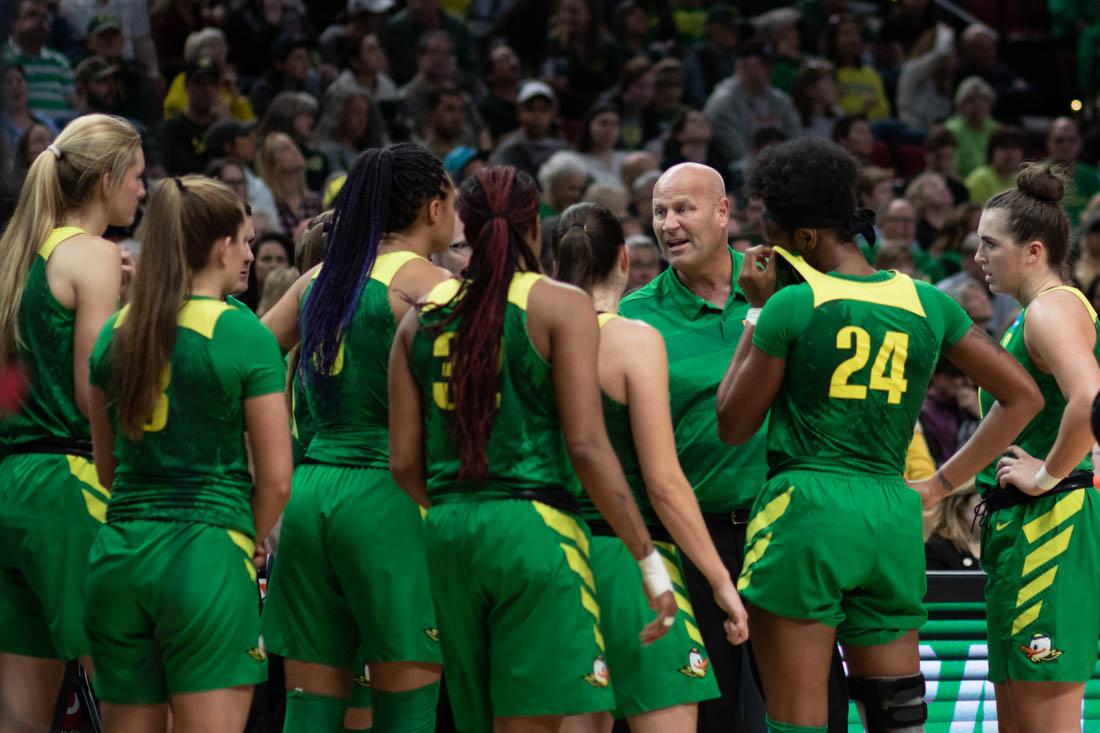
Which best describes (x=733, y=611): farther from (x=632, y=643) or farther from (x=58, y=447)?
(x=58, y=447)

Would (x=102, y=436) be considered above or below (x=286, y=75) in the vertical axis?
below

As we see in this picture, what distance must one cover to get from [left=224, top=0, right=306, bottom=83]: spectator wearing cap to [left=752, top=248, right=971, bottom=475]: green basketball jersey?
9007 millimetres

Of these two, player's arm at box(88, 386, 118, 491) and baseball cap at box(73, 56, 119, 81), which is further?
baseball cap at box(73, 56, 119, 81)

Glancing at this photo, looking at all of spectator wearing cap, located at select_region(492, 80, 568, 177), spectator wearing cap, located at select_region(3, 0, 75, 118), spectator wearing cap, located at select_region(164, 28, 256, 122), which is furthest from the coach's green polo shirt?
spectator wearing cap, located at select_region(164, 28, 256, 122)

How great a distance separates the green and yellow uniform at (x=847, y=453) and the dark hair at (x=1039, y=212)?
0.66 meters

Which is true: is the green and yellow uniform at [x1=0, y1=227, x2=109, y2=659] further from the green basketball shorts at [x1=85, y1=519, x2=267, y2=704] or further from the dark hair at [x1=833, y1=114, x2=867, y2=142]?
the dark hair at [x1=833, y1=114, x2=867, y2=142]

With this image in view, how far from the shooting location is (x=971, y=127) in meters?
13.7

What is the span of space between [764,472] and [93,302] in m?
2.08

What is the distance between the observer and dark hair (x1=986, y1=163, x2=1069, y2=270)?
15.2 feet

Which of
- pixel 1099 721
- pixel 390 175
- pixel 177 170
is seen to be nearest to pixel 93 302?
pixel 390 175

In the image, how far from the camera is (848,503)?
13.2 feet

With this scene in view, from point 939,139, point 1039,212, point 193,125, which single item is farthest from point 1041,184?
point 939,139

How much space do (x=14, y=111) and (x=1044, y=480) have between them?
21.9 feet

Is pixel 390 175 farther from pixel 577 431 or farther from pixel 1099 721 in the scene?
pixel 1099 721
